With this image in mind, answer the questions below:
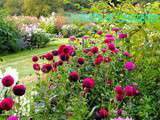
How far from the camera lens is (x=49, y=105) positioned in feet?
7.88

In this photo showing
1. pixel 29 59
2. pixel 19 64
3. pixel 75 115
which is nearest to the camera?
pixel 75 115

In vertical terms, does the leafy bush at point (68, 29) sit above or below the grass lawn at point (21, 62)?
below

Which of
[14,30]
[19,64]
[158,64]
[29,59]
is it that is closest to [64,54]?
[158,64]

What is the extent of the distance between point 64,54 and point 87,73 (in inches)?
34.1

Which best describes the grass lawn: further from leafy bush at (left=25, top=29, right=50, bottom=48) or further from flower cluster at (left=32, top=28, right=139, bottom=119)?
flower cluster at (left=32, top=28, right=139, bottom=119)

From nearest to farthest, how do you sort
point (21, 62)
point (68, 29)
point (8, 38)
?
point (21, 62) → point (8, 38) → point (68, 29)

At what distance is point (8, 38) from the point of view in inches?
469

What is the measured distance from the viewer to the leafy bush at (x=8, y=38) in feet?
38.7

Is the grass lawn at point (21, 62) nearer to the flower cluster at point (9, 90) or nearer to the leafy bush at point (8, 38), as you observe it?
the leafy bush at point (8, 38)

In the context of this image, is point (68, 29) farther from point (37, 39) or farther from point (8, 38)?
point (8, 38)

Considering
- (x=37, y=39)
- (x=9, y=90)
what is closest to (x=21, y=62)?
(x=37, y=39)

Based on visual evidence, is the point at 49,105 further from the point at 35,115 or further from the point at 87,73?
the point at 87,73

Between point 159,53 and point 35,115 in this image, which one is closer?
point 35,115

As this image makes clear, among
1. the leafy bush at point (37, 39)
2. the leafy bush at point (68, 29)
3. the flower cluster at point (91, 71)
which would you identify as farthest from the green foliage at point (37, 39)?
the flower cluster at point (91, 71)
